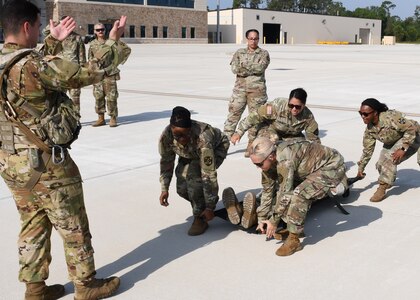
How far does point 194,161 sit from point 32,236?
5.82 feet

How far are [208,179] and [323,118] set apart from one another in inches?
260

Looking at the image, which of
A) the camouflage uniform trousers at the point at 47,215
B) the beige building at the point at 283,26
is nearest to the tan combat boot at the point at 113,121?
the camouflage uniform trousers at the point at 47,215

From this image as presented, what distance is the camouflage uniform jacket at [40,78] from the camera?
2990mm

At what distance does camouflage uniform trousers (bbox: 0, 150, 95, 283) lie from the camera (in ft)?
10.4

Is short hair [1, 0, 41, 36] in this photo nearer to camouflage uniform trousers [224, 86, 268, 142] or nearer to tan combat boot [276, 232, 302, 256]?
tan combat boot [276, 232, 302, 256]

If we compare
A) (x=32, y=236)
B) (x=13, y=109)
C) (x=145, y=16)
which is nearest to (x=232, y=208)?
(x=32, y=236)

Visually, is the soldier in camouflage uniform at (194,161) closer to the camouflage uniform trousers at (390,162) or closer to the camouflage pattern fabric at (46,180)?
the camouflage pattern fabric at (46,180)

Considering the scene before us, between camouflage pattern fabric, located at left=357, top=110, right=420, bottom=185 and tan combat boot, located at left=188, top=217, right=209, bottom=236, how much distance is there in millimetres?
2028

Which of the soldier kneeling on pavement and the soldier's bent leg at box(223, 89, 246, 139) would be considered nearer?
the soldier kneeling on pavement

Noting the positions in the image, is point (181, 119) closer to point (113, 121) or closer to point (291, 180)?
point (291, 180)

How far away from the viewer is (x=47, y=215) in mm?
3316

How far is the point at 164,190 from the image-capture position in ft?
15.0

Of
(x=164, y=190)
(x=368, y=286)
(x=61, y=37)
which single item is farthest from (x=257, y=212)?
(x=61, y=37)

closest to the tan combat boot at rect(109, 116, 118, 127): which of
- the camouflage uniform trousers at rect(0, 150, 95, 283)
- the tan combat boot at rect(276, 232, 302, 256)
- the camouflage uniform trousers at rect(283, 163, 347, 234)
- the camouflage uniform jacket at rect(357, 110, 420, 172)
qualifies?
the camouflage uniform jacket at rect(357, 110, 420, 172)
